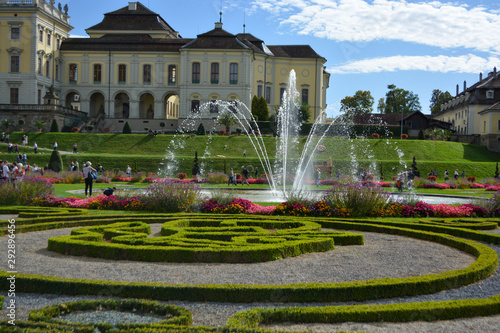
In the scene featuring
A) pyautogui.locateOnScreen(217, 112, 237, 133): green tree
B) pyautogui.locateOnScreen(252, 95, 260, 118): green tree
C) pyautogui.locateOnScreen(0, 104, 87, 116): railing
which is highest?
pyautogui.locateOnScreen(252, 95, 260, 118): green tree

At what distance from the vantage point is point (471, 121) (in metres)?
60.8

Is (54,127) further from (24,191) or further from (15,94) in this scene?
(24,191)

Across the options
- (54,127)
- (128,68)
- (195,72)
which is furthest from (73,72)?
(195,72)

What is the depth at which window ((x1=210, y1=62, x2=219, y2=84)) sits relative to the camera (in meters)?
54.6

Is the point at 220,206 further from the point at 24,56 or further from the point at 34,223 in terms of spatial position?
the point at 24,56

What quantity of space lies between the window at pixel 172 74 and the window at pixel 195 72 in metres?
2.61

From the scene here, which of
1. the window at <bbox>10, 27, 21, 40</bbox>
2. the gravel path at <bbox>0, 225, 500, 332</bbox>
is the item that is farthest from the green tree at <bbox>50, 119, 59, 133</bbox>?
the gravel path at <bbox>0, 225, 500, 332</bbox>

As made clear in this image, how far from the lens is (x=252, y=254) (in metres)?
8.01

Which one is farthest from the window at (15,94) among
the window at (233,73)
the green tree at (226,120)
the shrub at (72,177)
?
the shrub at (72,177)

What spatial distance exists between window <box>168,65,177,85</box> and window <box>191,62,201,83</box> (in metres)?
2.61

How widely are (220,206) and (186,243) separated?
538cm

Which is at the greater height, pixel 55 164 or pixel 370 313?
pixel 55 164

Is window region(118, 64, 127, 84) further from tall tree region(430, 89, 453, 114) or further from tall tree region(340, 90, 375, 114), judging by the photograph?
tall tree region(430, 89, 453, 114)

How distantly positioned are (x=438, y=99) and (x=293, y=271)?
313ft
